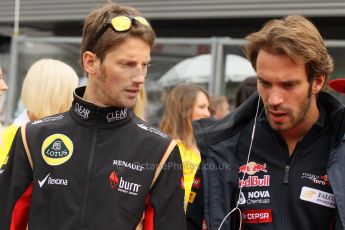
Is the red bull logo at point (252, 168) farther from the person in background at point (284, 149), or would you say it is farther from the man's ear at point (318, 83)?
the man's ear at point (318, 83)

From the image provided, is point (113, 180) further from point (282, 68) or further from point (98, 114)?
point (282, 68)

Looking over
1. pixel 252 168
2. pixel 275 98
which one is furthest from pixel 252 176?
pixel 275 98

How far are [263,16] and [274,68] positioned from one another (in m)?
5.57

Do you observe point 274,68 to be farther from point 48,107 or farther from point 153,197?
point 48,107

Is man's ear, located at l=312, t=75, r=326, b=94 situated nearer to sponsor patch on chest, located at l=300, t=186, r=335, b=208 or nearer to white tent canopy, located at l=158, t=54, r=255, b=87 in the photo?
sponsor patch on chest, located at l=300, t=186, r=335, b=208

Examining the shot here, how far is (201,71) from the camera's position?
7.93 m

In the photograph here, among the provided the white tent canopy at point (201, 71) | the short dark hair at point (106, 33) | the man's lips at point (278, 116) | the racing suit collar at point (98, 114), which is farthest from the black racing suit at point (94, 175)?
the white tent canopy at point (201, 71)

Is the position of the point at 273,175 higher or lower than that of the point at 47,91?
lower

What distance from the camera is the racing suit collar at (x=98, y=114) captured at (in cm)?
261

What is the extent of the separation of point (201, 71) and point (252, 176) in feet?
17.4

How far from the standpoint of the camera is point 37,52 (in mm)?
9234

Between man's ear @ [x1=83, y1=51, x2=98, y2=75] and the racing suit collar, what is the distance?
136 mm

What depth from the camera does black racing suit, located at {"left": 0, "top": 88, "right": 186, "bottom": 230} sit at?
2.50m

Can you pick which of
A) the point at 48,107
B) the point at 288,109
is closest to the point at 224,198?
the point at 288,109
